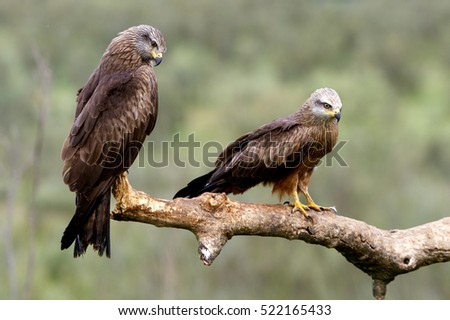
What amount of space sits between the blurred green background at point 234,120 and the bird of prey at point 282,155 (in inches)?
132

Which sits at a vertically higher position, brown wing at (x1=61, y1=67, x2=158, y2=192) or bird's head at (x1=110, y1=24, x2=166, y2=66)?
bird's head at (x1=110, y1=24, x2=166, y2=66)

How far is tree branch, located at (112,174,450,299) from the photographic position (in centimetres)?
591

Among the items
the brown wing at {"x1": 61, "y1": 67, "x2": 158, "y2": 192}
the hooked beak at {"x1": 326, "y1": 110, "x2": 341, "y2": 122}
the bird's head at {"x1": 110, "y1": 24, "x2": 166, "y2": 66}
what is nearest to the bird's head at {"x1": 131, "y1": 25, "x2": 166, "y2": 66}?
the bird's head at {"x1": 110, "y1": 24, "x2": 166, "y2": 66}

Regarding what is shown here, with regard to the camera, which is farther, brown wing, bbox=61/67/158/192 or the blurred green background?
the blurred green background

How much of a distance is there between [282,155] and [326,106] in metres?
0.65

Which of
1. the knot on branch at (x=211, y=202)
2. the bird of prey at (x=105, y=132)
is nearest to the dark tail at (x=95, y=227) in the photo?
the bird of prey at (x=105, y=132)

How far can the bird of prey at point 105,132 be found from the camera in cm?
627

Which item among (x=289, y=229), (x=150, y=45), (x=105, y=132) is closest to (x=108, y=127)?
(x=105, y=132)

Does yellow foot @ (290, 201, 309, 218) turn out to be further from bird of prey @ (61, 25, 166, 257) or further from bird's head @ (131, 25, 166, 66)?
bird's head @ (131, 25, 166, 66)

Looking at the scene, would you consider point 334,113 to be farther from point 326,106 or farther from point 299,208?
point 299,208

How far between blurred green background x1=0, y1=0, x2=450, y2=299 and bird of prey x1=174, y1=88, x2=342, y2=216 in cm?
335

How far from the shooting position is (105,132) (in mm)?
6414

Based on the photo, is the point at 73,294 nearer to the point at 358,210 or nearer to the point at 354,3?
the point at 358,210

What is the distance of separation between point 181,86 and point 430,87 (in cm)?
1314
